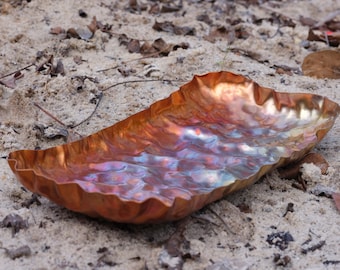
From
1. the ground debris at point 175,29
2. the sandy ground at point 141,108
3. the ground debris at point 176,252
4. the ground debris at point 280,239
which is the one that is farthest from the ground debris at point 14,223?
the ground debris at point 175,29

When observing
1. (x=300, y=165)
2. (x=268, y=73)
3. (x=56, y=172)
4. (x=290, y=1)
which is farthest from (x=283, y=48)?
(x=56, y=172)

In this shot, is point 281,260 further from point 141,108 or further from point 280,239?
point 141,108

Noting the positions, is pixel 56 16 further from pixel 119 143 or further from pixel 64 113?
pixel 119 143

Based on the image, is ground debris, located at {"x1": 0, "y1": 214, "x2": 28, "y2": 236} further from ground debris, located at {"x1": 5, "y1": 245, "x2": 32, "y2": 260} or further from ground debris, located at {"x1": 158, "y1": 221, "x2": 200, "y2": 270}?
ground debris, located at {"x1": 158, "y1": 221, "x2": 200, "y2": 270}

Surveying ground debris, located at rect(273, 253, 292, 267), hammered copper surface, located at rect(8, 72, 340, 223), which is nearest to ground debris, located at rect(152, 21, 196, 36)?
hammered copper surface, located at rect(8, 72, 340, 223)

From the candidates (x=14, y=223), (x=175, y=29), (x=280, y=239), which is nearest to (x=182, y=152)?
(x=280, y=239)
